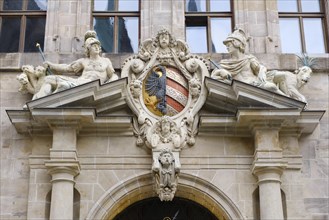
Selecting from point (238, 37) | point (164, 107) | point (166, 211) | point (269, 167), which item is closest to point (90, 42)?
point (164, 107)

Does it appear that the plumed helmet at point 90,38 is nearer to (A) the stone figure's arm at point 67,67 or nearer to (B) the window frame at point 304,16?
(A) the stone figure's arm at point 67,67

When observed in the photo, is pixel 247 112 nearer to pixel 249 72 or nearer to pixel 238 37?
pixel 249 72

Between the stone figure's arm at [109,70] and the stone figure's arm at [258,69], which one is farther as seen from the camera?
the stone figure's arm at [109,70]

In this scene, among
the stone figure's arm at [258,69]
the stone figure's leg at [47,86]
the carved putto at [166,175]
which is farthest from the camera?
the stone figure's arm at [258,69]

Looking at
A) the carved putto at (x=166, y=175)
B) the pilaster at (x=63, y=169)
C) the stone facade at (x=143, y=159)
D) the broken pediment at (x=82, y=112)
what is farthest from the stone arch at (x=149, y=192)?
the broken pediment at (x=82, y=112)

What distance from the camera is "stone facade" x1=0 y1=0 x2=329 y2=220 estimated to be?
484 inches

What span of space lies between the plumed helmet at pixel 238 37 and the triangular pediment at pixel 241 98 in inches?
34.4

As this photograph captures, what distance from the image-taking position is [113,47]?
552 inches

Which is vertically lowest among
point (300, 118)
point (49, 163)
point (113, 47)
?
point (49, 163)

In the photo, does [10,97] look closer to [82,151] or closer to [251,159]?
[82,151]

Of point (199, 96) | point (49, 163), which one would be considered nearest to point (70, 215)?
point (49, 163)

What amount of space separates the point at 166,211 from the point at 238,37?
3.27 m

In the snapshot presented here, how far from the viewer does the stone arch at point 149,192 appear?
12375 mm

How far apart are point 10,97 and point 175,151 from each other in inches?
123
